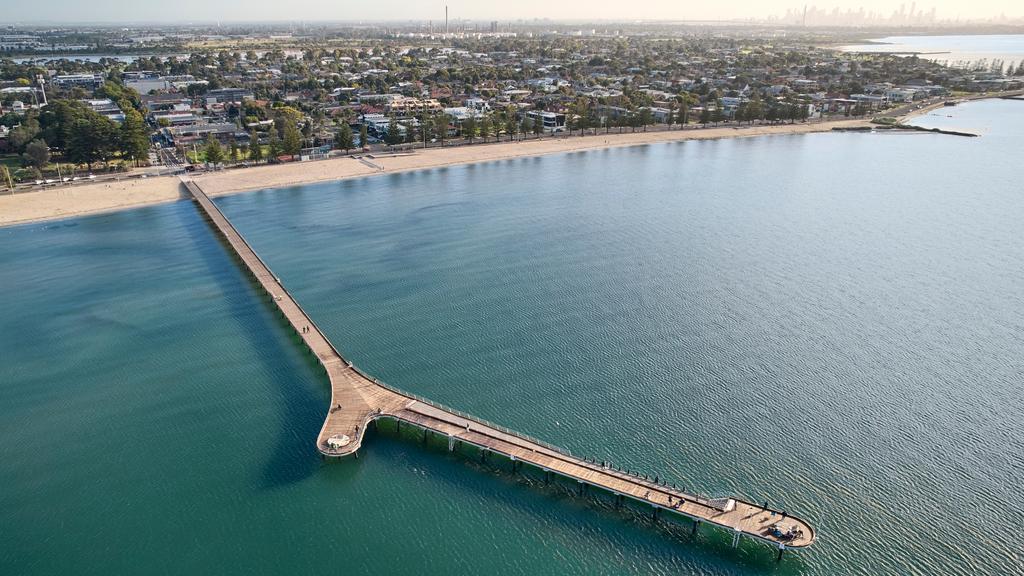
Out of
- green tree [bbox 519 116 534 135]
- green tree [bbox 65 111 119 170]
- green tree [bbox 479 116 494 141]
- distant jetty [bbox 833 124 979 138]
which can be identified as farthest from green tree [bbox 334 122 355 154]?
distant jetty [bbox 833 124 979 138]

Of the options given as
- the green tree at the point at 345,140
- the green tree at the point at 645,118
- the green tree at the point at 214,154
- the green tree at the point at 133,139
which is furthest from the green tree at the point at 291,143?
the green tree at the point at 645,118

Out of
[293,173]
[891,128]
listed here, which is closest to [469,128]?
[293,173]

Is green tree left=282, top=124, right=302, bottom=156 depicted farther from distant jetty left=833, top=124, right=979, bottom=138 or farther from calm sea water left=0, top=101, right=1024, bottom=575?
distant jetty left=833, top=124, right=979, bottom=138

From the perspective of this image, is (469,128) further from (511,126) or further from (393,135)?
(393,135)

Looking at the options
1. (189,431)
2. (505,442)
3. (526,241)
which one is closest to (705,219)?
(526,241)

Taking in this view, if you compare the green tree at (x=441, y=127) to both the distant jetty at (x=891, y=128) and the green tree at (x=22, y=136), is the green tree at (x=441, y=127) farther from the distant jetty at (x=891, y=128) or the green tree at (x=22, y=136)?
the distant jetty at (x=891, y=128)

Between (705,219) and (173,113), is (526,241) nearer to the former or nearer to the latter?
(705,219)

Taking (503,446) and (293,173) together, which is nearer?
(503,446)
